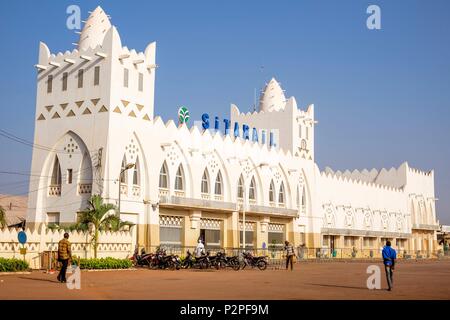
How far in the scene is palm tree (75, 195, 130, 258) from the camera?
37.4m

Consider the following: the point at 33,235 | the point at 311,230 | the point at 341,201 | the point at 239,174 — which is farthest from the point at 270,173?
the point at 33,235

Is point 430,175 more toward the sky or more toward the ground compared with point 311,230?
more toward the sky

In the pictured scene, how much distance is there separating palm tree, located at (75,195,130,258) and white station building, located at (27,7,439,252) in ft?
4.45

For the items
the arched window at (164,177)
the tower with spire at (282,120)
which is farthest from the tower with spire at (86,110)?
the tower with spire at (282,120)

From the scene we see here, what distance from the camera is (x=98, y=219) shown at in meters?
37.5

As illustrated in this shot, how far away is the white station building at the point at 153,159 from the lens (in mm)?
43656

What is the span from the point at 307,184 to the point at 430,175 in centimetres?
3879

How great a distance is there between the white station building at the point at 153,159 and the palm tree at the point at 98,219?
136 centimetres

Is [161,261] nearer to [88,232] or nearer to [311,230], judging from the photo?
[88,232]

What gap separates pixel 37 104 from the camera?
46.9 m

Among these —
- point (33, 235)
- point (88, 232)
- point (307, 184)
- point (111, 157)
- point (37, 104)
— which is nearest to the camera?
point (33, 235)

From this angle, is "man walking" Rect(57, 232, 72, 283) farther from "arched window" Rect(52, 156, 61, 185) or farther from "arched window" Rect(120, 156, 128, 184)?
"arched window" Rect(52, 156, 61, 185)

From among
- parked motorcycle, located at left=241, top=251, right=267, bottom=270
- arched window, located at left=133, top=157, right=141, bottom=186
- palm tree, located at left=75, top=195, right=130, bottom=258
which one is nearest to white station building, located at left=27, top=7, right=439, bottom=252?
arched window, located at left=133, top=157, right=141, bottom=186
